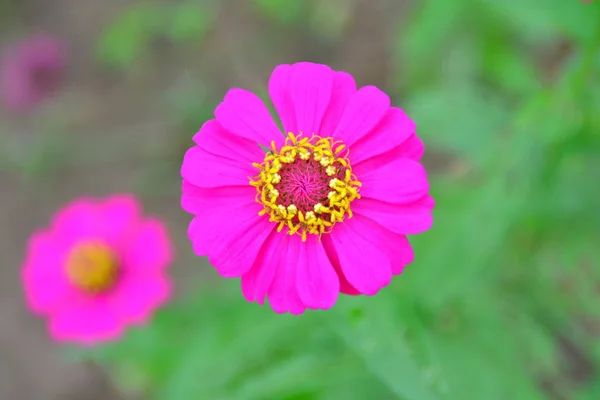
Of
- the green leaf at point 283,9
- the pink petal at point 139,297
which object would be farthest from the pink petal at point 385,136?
the green leaf at point 283,9

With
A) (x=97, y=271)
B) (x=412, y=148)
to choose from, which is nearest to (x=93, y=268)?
(x=97, y=271)

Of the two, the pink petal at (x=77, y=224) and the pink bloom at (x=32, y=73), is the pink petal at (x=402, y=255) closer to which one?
the pink petal at (x=77, y=224)

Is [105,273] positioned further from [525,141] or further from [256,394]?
[525,141]

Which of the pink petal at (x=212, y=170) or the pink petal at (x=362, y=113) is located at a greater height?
the pink petal at (x=212, y=170)

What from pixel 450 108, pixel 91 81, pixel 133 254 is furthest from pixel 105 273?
pixel 91 81

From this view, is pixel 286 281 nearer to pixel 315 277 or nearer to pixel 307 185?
pixel 315 277

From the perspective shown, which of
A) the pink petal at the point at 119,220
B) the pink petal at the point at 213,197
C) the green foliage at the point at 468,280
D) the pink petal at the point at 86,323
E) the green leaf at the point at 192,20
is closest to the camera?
the pink petal at the point at 213,197
